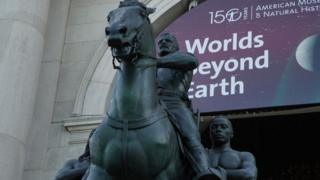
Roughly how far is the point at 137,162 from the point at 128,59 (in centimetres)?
69

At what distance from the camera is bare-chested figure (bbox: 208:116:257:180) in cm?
590

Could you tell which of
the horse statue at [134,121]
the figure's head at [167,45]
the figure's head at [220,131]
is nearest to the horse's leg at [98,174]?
the horse statue at [134,121]

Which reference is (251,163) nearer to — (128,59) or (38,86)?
(128,59)

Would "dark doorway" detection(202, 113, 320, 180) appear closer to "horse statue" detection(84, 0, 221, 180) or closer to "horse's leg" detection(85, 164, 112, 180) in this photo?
"horse statue" detection(84, 0, 221, 180)

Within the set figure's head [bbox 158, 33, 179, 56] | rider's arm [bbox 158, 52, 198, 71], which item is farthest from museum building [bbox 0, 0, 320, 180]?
rider's arm [bbox 158, 52, 198, 71]

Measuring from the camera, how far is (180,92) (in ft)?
19.3

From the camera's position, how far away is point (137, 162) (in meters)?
5.16

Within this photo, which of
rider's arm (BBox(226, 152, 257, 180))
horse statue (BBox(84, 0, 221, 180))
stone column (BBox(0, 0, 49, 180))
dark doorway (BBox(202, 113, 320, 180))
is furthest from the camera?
dark doorway (BBox(202, 113, 320, 180))

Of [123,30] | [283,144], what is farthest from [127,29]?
[283,144]

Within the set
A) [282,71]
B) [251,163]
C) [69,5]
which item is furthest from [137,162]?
[69,5]

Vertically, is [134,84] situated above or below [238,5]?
below

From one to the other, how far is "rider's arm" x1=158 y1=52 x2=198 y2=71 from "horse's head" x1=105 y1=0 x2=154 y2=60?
0.30 meters

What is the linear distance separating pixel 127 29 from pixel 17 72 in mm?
7772

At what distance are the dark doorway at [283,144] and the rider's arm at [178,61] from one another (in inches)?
367
